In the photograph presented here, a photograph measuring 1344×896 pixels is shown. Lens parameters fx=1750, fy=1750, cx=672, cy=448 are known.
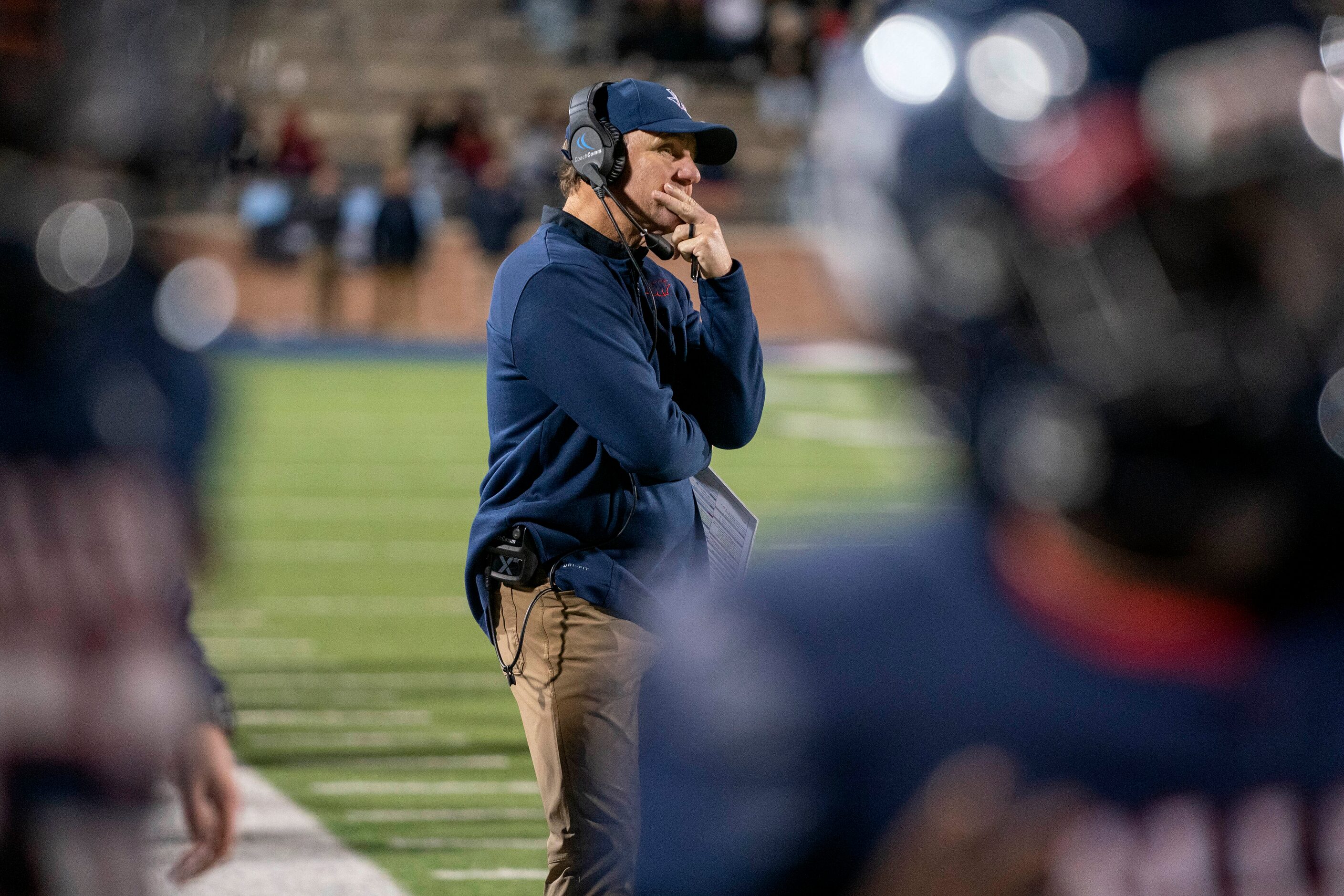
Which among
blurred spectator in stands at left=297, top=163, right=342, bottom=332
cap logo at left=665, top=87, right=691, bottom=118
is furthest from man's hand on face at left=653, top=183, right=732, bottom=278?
blurred spectator in stands at left=297, top=163, right=342, bottom=332

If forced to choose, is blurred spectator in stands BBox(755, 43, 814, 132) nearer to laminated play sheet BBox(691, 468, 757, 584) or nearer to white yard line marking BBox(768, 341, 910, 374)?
white yard line marking BBox(768, 341, 910, 374)

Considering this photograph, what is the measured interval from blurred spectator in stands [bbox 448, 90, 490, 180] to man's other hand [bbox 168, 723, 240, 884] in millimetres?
19398

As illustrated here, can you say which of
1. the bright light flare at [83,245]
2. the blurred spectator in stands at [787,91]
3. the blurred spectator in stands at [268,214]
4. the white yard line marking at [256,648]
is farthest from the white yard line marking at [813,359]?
the bright light flare at [83,245]

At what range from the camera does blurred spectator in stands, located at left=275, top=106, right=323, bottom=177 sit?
21062 millimetres

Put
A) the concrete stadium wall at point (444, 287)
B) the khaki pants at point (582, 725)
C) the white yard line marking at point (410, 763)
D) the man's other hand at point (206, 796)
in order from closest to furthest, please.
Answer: the man's other hand at point (206, 796) < the khaki pants at point (582, 725) < the white yard line marking at point (410, 763) < the concrete stadium wall at point (444, 287)

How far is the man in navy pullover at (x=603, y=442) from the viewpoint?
254 cm

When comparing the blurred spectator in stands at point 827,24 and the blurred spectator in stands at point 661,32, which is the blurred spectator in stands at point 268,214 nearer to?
the blurred spectator in stands at point 661,32

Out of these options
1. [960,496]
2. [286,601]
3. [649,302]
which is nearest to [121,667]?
[960,496]

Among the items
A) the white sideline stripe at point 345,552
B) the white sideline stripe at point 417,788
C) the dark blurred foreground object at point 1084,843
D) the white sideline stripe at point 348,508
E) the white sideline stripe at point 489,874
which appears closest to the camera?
the dark blurred foreground object at point 1084,843

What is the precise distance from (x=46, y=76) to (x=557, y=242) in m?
0.99

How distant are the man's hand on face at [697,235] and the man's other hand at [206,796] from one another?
1008mm

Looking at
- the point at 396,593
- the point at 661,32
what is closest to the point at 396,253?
the point at 661,32

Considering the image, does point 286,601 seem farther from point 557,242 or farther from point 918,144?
point 918,144

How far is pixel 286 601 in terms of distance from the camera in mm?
7391
